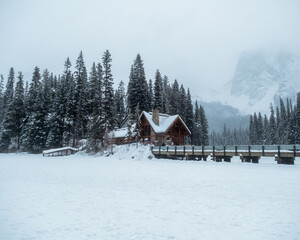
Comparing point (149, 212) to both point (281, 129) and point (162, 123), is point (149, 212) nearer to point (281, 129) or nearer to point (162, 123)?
point (162, 123)

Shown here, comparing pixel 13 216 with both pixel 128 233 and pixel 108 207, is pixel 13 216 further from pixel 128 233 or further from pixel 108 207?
pixel 128 233

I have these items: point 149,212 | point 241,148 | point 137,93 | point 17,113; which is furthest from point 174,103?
point 149,212

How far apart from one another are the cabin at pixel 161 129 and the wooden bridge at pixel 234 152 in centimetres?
436

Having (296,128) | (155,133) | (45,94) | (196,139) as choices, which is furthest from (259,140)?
(45,94)

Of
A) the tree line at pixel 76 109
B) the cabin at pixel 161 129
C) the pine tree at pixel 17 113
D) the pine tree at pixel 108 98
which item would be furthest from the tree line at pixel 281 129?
the pine tree at pixel 17 113

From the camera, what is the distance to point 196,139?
6094 cm

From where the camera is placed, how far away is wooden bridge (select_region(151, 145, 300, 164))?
23328 mm

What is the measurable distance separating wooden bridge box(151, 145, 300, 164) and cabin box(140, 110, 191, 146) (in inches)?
172

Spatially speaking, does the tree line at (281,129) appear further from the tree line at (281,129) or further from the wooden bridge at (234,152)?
the wooden bridge at (234,152)

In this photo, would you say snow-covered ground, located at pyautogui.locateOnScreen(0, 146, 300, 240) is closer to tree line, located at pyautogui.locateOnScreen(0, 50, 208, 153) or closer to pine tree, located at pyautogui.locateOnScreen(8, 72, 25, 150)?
tree line, located at pyautogui.locateOnScreen(0, 50, 208, 153)

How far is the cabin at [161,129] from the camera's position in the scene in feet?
130

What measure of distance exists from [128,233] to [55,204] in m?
3.84

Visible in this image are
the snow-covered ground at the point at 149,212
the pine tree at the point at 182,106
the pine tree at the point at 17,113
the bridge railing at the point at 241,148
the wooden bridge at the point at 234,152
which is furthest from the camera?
the pine tree at the point at 182,106

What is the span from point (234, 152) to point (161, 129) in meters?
15.1
